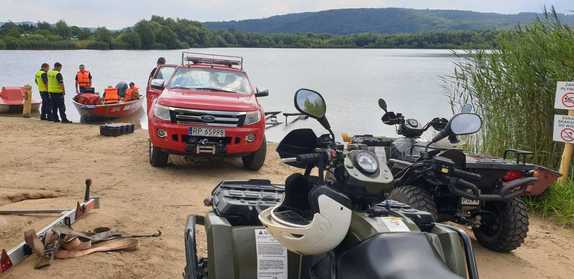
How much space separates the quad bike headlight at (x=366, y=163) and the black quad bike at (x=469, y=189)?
1734 millimetres

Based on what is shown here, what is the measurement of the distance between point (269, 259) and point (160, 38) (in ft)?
158

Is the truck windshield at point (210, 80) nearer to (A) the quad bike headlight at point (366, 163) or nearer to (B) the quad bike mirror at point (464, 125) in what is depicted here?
(B) the quad bike mirror at point (464, 125)

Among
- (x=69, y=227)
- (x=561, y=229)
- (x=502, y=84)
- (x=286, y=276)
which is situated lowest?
(x=561, y=229)

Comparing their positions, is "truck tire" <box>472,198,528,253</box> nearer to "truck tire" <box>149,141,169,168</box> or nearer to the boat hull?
"truck tire" <box>149,141,169,168</box>

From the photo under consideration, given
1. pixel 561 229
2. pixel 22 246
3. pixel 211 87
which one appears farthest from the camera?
pixel 211 87

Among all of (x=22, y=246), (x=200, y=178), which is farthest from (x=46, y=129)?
(x=22, y=246)

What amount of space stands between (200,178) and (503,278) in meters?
4.50

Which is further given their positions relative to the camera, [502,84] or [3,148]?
[3,148]

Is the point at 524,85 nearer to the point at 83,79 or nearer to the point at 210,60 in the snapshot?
the point at 210,60

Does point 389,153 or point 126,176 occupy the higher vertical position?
point 389,153

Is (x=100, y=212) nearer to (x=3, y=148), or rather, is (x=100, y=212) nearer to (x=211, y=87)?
(x=211, y=87)

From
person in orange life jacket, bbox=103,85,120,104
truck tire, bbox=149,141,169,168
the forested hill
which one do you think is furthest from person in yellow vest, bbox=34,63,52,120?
the forested hill

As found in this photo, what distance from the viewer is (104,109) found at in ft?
50.9

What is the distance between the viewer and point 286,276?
9.23ft
